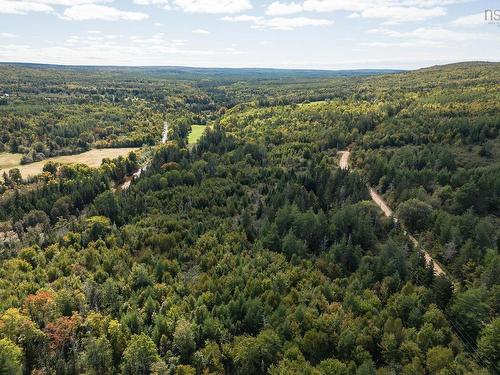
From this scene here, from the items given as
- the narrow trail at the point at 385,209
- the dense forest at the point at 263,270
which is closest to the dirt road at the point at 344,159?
the narrow trail at the point at 385,209

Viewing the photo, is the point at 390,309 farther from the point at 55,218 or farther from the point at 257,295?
the point at 55,218

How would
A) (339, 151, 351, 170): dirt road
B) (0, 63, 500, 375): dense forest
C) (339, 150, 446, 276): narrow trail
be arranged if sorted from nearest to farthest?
1. (0, 63, 500, 375): dense forest
2. (339, 150, 446, 276): narrow trail
3. (339, 151, 351, 170): dirt road

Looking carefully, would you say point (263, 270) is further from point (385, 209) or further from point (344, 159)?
point (344, 159)

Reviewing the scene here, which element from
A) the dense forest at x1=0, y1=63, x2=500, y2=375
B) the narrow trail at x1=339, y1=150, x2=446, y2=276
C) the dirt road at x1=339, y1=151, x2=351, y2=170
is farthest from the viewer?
the dirt road at x1=339, y1=151, x2=351, y2=170

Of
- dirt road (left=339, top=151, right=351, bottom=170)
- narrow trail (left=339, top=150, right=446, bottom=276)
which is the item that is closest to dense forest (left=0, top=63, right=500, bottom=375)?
narrow trail (left=339, top=150, right=446, bottom=276)

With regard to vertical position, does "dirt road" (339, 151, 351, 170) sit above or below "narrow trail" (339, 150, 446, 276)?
above

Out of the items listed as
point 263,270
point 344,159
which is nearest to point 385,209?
point 344,159

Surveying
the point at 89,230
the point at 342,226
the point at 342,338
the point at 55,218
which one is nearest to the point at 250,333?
the point at 342,338

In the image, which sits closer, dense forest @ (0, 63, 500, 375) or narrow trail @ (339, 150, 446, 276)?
dense forest @ (0, 63, 500, 375)

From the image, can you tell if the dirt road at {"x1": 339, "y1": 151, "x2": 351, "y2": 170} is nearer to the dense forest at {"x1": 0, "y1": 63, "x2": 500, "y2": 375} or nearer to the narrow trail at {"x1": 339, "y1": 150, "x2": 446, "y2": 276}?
the narrow trail at {"x1": 339, "y1": 150, "x2": 446, "y2": 276}

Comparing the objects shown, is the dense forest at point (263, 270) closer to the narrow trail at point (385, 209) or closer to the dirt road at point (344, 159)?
the narrow trail at point (385, 209)

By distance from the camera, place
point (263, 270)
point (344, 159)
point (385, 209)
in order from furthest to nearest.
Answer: point (344, 159) → point (385, 209) → point (263, 270)
